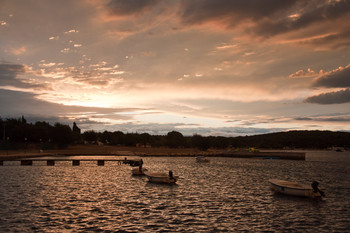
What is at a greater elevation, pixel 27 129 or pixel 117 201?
pixel 27 129

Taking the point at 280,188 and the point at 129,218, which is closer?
the point at 129,218

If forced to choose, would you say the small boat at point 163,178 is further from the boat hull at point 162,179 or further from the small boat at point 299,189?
the small boat at point 299,189

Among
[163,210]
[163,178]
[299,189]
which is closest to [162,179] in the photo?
[163,178]

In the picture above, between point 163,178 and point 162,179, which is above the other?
point 163,178

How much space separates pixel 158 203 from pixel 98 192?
13.2m

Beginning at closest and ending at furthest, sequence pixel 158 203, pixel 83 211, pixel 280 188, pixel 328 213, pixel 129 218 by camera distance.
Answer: pixel 129 218
pixel 83 211
pixel 328 213
pixel 158 203
pixel 280 188

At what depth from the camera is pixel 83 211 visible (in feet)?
111

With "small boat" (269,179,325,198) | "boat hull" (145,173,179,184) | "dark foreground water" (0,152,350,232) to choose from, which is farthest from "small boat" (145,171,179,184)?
"small boat" (269,179,325,198)

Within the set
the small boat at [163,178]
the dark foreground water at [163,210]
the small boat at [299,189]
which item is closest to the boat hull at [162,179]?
the small boat at [163,178]

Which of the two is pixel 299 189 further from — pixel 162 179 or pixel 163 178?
pixel 162 179

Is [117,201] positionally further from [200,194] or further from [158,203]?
[200,194]

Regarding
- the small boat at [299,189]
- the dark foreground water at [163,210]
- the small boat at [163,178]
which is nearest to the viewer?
the dark foreground water at [163,210]

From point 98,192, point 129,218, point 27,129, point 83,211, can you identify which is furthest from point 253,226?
point 27,129

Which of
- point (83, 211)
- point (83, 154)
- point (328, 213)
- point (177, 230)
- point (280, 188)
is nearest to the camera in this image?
point (177, 230)
